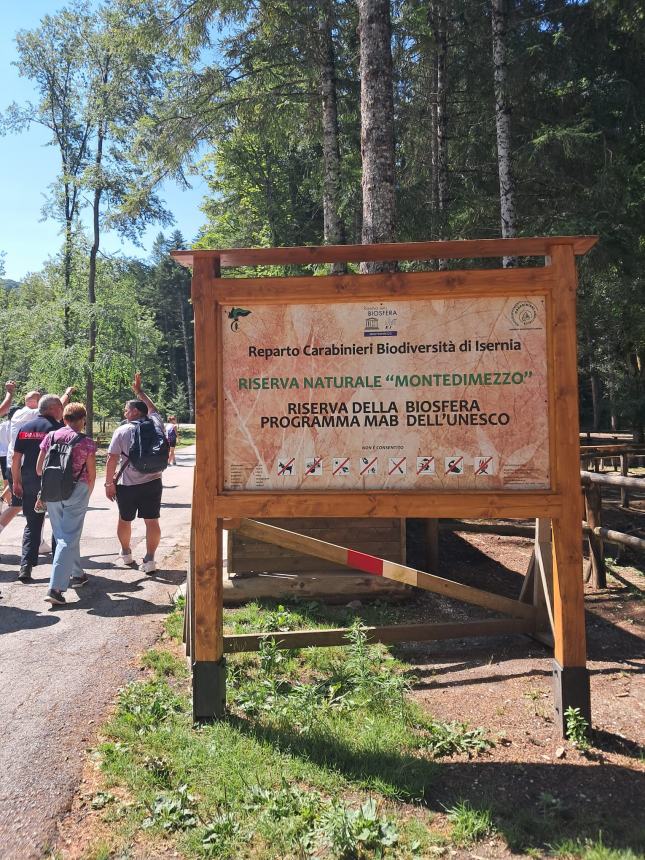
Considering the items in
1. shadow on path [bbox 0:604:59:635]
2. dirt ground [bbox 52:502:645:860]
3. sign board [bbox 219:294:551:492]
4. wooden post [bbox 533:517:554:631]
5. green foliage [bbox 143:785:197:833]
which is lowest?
dirt ground [bbox 52:502:645:860]

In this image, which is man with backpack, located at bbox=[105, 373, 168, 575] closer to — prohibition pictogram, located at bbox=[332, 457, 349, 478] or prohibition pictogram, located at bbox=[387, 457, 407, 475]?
prohibition pictogram, located at bbox=[332, 457, 349, 478]

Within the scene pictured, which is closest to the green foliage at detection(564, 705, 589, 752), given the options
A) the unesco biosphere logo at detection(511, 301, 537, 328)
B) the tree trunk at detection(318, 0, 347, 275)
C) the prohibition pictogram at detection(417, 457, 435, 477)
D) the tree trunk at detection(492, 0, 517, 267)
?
the prohibition pictogram at detection(417, 457, 435, 477)

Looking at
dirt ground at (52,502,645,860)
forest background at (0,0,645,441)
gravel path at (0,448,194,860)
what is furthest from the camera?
forest background at (0,0,645,441)

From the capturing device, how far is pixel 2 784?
309 cm

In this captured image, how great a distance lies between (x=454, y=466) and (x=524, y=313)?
0.93m

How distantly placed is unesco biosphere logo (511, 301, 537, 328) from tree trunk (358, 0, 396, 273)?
3445 millimetres

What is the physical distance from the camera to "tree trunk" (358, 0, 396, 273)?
22.6 feet

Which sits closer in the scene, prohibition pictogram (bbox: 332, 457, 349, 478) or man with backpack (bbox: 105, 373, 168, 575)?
prohibition pictogram (bbox: 332, 457, 349, 478)

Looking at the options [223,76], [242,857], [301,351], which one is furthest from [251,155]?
[242,857]

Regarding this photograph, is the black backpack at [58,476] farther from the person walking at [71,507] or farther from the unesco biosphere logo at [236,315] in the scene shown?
the unesco biosphere logo at [236,315]

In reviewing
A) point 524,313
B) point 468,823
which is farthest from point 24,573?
point 524,313

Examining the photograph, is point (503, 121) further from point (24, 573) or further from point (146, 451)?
point (24, 573)

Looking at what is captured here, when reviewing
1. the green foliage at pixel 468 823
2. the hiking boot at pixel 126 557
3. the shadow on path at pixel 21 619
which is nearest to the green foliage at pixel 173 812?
the green foliage at pixel 468 823

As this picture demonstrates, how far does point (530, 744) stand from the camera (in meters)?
3.48
